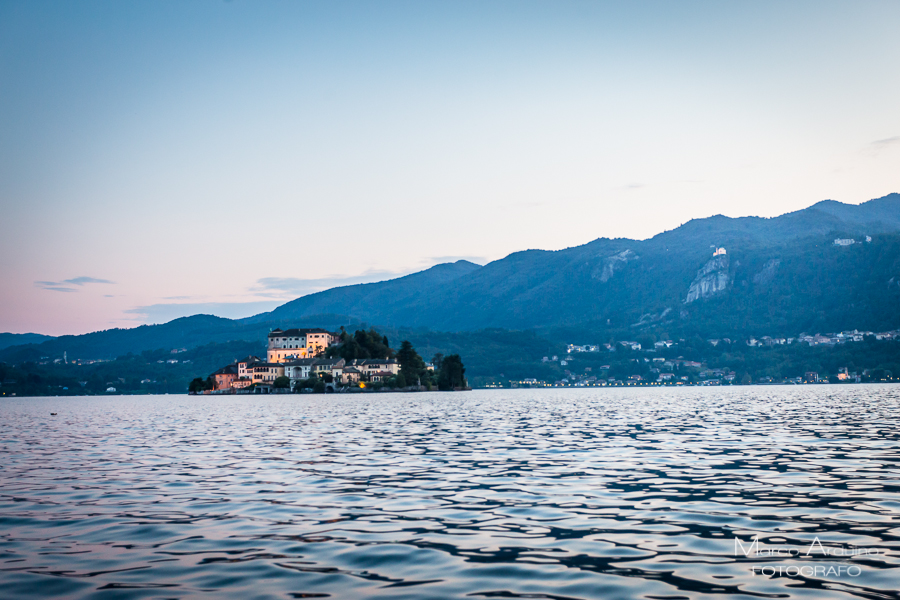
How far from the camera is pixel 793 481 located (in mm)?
22500

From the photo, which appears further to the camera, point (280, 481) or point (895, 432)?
point (895, 432)

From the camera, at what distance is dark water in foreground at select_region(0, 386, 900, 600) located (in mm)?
11828

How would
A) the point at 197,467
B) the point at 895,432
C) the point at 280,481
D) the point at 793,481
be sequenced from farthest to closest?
the point at 895,432, the point at 197,467, the point at 280,481, the point at 793,481

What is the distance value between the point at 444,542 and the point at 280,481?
1098cm

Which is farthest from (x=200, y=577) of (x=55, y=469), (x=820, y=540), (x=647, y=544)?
(x=55, y=469)

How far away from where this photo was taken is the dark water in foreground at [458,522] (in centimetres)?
1183

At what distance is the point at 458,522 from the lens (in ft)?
55.9

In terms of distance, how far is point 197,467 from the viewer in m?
29.1

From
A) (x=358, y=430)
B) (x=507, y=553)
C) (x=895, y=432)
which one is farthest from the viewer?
(x=358, y=430)

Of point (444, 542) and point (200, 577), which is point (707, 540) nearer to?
point (444, 542)

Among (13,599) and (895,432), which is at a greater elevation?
(13,599)

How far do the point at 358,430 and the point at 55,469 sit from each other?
23.5m

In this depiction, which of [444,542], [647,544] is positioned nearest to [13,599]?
[444,542]

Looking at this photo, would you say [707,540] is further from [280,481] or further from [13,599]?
[280,481]
